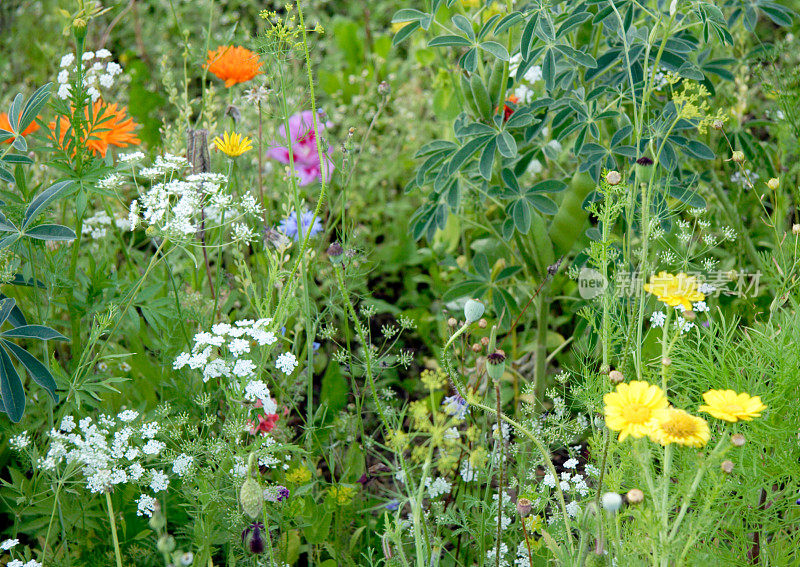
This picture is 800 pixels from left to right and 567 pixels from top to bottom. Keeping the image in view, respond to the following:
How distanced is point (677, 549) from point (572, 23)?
109 centimetres

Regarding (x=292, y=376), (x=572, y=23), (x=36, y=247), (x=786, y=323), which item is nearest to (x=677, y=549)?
(x=786, y=323)

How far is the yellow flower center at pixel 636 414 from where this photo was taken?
889 millimetres

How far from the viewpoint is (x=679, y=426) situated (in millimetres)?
879

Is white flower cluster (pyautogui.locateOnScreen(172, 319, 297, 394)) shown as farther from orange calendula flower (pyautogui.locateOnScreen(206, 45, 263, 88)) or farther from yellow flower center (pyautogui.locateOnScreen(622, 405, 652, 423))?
orange calendula flower (pyautogui.locateOnScreen(206, 45, 263, 88))

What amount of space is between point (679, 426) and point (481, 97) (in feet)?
3.38

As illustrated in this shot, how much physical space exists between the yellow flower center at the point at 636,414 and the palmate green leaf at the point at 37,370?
0.96 metres

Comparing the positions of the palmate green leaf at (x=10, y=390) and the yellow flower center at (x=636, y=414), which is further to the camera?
the palmate green leaf at (x=10, y=390)

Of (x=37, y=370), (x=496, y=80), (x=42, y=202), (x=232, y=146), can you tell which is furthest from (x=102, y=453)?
(x=496, y=80)

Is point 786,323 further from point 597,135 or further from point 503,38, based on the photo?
point 503,38

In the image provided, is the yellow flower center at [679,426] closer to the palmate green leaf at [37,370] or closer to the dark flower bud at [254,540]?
the dark flower bud at [254,540]

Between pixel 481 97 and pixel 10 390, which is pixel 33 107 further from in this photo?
pixel 481 97

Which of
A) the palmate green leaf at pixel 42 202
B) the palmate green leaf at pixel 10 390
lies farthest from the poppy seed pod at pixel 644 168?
the palmate green leaf at pixel 10 390

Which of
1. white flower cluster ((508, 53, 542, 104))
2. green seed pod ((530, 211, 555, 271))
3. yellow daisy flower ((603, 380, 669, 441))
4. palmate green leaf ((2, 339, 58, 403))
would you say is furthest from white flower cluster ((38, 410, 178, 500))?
white flower cluster ((508, 53, 542, 104))

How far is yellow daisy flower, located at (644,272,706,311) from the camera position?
102 centimetres
